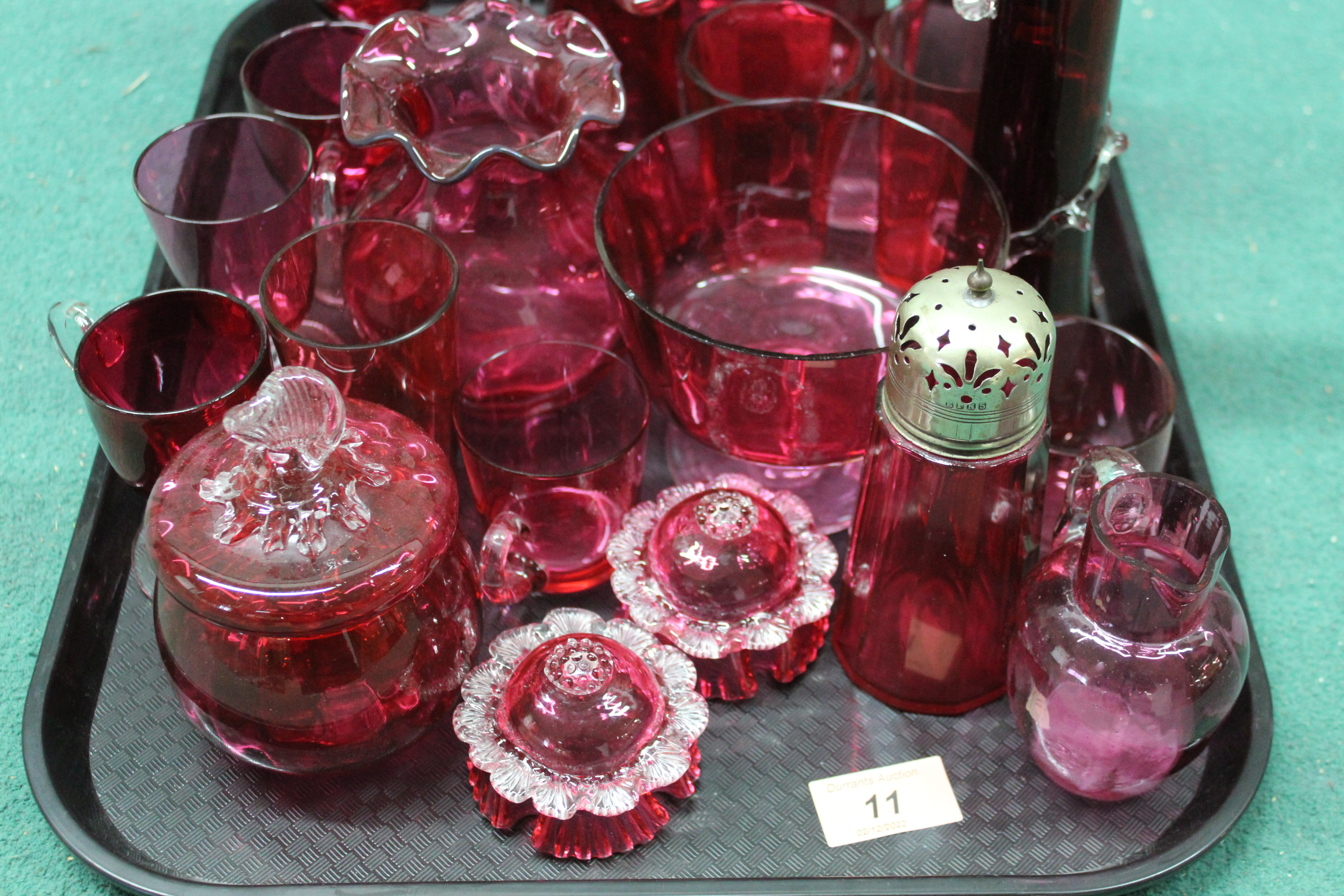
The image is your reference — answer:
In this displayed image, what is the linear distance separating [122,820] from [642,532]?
267 millimetres

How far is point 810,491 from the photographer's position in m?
0.74

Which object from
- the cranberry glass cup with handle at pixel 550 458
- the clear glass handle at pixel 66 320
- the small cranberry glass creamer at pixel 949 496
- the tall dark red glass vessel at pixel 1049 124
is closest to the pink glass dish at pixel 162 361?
the clear glass handle at pixel 66 320

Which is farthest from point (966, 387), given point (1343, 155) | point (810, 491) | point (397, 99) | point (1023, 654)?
point (1343, 155)

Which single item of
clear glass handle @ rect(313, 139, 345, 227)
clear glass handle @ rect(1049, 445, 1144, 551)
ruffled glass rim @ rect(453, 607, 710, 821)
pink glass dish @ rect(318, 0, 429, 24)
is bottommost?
ruffled glass rim @ rect(453, 607, 710, 821)

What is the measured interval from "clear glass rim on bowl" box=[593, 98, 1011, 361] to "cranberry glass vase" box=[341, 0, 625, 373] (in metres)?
0.03

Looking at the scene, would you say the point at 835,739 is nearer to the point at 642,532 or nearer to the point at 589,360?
the point at 642,532

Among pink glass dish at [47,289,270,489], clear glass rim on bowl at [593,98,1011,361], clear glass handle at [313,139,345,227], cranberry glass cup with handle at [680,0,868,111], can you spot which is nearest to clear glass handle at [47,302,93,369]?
pink glass dish at [47,289,270,489]

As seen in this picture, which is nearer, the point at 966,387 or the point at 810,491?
the point at 966,387

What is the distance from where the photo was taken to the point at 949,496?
572 millimetres

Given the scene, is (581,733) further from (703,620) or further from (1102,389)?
(1102,389)

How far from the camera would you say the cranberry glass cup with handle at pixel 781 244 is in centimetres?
65

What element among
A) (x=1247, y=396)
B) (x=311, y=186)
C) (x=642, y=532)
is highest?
(x=311, y=186)

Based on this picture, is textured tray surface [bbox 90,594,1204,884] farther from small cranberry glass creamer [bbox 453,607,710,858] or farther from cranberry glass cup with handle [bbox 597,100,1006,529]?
cranberry glass cup with handle [bbox 597,100,1006,529]

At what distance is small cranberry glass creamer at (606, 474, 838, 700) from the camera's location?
24.3 inches
